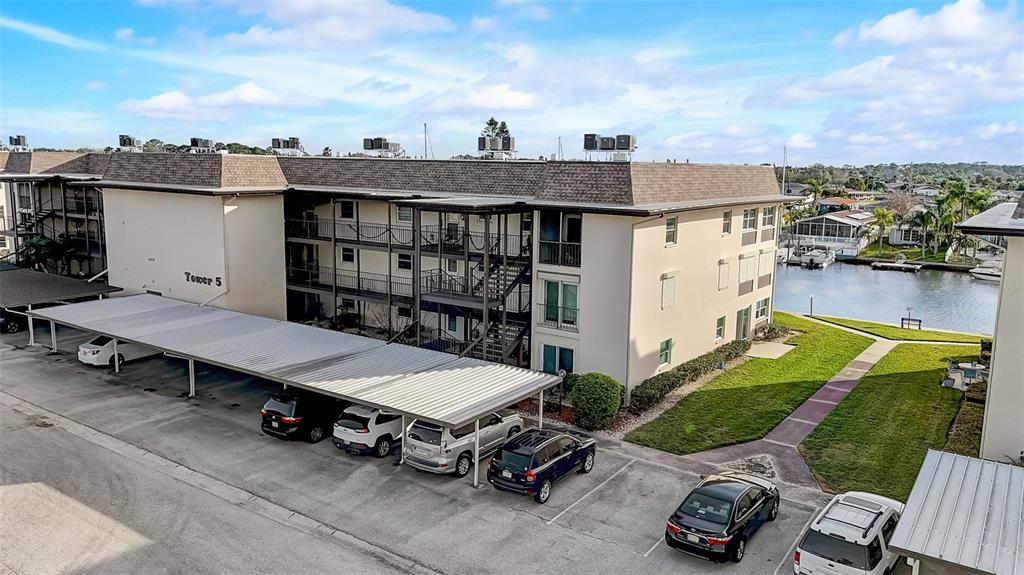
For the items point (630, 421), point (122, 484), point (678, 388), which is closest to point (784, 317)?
point (678, 388)

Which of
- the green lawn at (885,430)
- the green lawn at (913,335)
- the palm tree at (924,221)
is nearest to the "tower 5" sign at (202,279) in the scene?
the green lawn at (885,430)

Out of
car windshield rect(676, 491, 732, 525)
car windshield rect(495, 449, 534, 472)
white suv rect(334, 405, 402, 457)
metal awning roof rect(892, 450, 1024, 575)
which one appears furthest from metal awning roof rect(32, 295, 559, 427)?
metal awning roof rect(892, 450, 1024, 575)

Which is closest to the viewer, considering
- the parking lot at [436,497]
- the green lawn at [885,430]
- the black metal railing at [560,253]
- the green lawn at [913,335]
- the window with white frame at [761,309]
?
the parking lot at [436,497]

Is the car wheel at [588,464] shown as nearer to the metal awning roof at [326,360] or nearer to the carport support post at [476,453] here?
the metal awning roof at [326,360]

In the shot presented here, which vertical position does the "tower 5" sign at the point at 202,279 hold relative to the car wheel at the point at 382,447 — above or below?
above

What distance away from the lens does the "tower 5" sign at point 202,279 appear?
3141 cm

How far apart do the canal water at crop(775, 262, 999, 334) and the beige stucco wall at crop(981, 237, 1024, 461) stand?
35.2 meters

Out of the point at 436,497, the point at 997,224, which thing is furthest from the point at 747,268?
the point at 436,497

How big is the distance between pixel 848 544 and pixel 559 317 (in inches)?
549

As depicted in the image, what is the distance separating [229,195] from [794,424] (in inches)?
948

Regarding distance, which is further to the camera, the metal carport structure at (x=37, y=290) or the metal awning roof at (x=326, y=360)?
the metal carport structure at (x=37, y=290)

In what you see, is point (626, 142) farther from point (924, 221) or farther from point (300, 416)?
point (924, 221)

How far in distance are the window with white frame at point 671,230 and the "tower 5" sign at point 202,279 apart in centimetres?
1909

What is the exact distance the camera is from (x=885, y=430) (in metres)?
22.9
